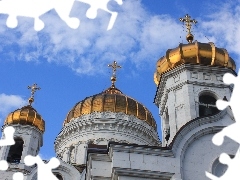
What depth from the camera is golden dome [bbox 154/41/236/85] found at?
51.0 ft

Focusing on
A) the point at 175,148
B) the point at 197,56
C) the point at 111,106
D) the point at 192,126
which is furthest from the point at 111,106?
the point at 175,148

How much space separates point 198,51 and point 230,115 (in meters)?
2.79

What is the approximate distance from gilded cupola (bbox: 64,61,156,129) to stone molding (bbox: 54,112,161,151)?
24 cm

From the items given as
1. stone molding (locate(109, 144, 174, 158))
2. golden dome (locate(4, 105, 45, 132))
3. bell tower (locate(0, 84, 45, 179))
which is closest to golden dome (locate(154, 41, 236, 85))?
stone molding (locate(109, 144, 174, 158))

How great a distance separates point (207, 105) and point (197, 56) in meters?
1.70

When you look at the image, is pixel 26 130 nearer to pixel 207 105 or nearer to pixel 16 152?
pixel 16 152

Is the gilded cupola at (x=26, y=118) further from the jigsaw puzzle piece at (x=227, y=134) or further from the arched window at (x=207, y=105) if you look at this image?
the jigsaw puzzle piece at (x=227, y=134)

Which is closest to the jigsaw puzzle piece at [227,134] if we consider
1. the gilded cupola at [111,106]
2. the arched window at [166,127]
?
the arched window at [166,127]

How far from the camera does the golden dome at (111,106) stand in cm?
2284

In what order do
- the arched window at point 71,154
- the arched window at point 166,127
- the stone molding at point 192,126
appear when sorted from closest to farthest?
the stone molding at point 192,126 → the arched window at point 166,127 → the arched window at point 71,154

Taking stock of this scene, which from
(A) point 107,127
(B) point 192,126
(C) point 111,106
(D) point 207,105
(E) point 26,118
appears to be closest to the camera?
(B) point 192,126

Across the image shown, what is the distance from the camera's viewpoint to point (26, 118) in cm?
2188

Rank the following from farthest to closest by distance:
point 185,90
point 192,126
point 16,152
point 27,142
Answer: point 16,152 → point 27,142 → point 185,90 → point 192,126

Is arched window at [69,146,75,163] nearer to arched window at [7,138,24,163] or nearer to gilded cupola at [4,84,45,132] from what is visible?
gilded cupola at [4,84,45,132]
